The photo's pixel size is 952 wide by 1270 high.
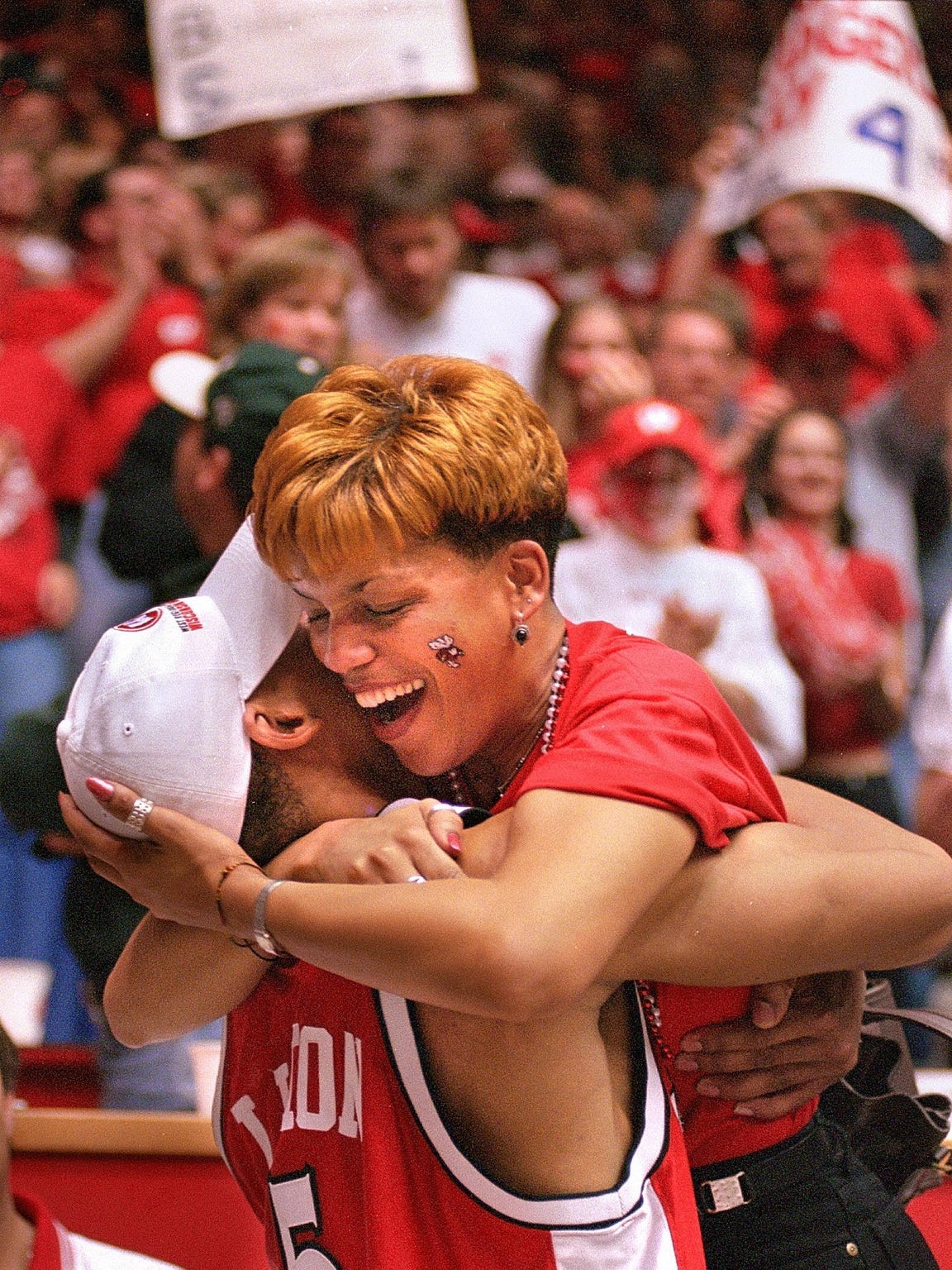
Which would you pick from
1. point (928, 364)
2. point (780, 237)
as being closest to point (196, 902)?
point (928, 364)

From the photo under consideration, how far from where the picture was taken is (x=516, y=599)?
1.46 metres

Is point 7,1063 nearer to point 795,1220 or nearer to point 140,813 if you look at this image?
point 140,813

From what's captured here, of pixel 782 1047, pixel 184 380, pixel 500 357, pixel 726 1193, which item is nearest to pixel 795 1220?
pixel 726 1193

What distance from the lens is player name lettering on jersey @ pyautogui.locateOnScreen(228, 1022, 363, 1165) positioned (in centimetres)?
140

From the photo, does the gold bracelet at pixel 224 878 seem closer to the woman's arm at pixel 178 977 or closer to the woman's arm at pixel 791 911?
the woman's arm at pixel 178 977

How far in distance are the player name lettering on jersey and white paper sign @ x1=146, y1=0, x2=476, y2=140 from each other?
7.51 ft

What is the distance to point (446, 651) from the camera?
143cm

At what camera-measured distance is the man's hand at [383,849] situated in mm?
1285

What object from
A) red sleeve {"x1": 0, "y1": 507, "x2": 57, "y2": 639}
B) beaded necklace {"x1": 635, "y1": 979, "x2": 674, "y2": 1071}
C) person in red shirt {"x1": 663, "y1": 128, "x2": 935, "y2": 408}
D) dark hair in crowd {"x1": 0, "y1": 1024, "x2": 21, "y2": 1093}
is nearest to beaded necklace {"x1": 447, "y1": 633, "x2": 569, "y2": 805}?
beaded necklace {"x1": 635, "y1": 979, "x2": 674, "y2": 1071}

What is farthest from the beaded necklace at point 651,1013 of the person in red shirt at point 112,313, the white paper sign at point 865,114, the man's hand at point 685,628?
the person in red shirt at point 112,313

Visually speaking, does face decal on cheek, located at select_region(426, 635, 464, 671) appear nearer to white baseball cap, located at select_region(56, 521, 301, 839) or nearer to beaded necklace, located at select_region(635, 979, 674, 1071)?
white baseball cap, located at select_region(56, 521, 301, 839)

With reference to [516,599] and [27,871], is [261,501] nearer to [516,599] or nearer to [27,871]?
[516,599]

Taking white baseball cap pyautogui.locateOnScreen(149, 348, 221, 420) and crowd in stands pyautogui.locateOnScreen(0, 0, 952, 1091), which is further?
crowd in stands pyautogui.locateOnScreen(0, 0, 952, 1091)

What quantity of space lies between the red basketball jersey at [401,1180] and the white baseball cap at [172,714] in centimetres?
20
